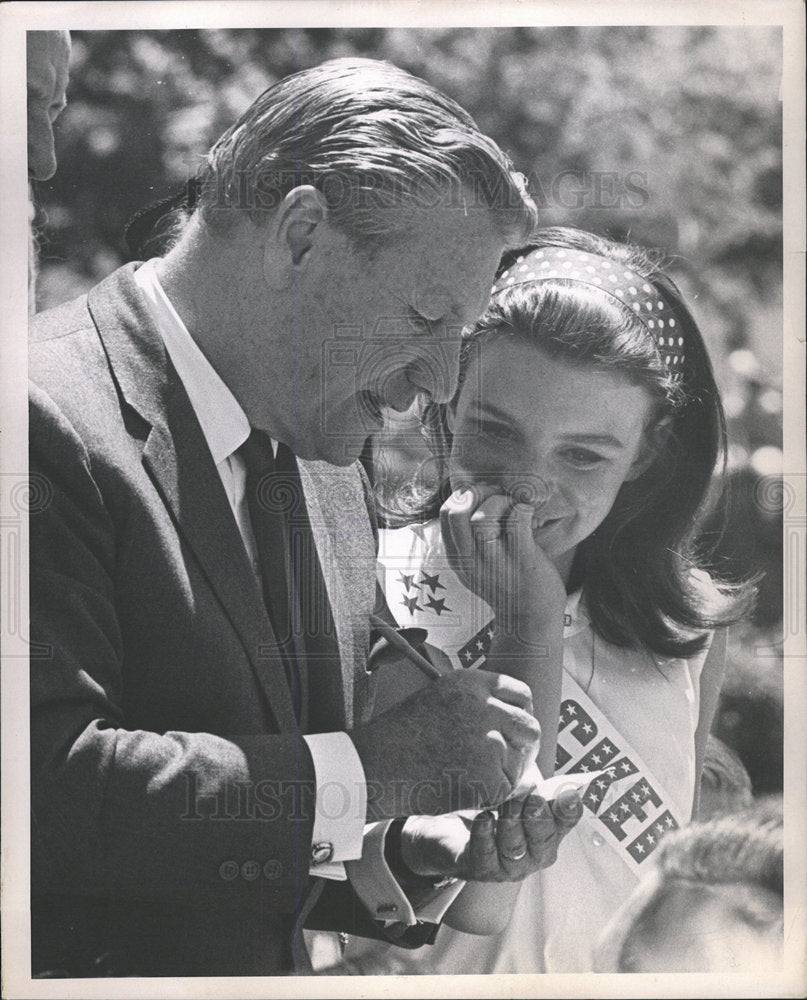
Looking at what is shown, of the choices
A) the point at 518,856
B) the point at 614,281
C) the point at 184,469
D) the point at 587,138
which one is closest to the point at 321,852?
the point at 518,856

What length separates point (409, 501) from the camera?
4.66 m

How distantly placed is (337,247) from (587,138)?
90 centimetres

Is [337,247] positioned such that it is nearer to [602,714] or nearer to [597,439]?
[597,439]

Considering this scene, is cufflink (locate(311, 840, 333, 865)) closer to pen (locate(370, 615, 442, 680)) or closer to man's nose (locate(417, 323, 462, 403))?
pen (locate(370, 615, 442, 680))

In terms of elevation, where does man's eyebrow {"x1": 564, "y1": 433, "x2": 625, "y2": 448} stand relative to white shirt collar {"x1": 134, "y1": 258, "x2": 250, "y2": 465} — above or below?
below

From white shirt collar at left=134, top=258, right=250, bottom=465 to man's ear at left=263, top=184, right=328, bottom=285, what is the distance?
1.08 feet

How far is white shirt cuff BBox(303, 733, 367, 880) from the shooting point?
4477 mm

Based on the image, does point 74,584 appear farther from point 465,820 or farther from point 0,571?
point 465,820

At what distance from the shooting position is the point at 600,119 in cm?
473

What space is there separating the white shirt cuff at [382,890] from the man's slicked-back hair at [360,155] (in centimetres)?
188

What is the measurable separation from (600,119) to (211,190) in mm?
1267

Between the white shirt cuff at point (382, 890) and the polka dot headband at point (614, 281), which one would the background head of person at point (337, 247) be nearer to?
the polka dot headband at point (614, 281)

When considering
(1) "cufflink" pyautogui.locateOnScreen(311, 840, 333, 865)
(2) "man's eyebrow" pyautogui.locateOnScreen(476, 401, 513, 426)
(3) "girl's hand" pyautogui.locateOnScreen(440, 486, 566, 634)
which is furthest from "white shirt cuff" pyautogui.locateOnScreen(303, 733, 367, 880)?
(2) "man's eyebrow" pyautogui.locateOnScreen(476, 401, 513, 426)

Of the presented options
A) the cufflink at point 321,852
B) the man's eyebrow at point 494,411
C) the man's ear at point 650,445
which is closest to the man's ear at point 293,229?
the man's eyebrow at point 494,411
